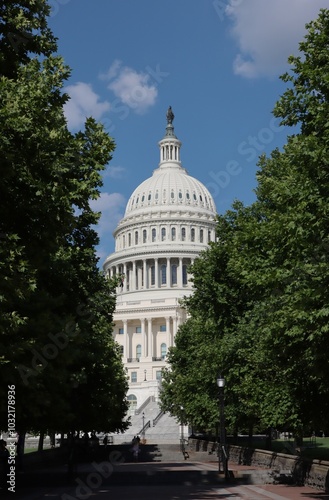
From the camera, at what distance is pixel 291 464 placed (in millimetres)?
28000

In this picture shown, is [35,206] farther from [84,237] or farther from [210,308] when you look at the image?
[210,308]

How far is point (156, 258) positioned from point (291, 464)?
11962cm

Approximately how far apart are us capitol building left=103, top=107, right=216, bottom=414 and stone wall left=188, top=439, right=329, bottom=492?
72421mm

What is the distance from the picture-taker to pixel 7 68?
17.5 metres

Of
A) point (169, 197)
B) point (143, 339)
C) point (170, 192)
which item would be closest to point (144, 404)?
point (143, 339)

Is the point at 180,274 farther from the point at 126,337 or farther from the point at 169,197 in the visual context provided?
the point at 169,197

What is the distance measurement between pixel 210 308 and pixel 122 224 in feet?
404

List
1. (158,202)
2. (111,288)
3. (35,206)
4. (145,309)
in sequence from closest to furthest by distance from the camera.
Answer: (35,206), (111,288), (145,309), (158,202)

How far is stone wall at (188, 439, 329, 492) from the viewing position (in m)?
23.9

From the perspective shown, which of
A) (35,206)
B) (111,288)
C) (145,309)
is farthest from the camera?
(145,309)

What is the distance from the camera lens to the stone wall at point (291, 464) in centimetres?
2392

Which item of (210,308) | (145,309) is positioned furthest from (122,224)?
(210,308)

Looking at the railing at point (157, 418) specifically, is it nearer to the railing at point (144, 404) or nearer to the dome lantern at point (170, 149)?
the railing at point (144, 404)

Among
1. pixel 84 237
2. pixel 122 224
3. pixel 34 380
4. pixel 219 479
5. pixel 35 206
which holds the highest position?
pixel 122 224
